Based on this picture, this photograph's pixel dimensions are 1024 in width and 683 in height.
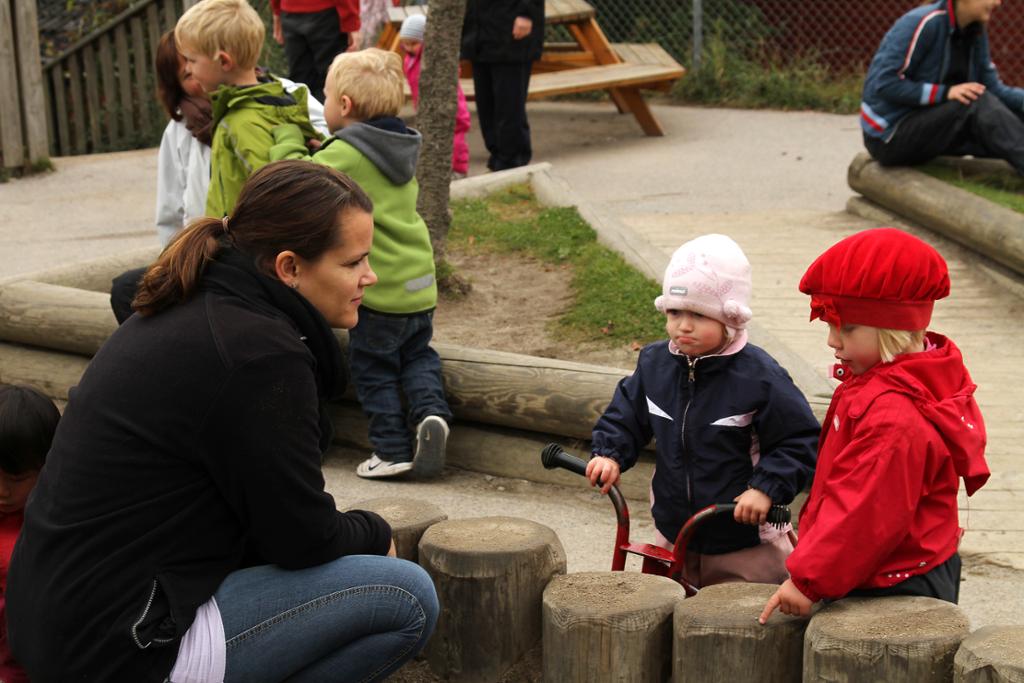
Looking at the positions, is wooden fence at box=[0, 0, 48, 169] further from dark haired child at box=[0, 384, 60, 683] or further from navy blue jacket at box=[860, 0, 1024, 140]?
dark haired child at box=[0, 384, 60, 683]

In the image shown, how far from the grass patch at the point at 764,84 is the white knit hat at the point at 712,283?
380 inches

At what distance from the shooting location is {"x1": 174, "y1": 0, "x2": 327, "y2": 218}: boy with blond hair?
191 inches

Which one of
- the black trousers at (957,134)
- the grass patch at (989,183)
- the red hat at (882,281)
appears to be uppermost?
the red hat at (882,281)

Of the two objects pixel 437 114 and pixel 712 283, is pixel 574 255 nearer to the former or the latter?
pixel 437 114

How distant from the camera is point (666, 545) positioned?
345 centimetres

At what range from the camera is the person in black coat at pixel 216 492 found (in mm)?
2471

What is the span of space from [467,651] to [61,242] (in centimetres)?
561

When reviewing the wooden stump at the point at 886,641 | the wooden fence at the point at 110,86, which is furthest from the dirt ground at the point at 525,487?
the wooden fence at the point at 110,86

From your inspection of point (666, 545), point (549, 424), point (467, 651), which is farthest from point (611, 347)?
point (467, 651)

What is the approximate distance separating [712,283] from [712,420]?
1.07ft

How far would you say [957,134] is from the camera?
7.61m

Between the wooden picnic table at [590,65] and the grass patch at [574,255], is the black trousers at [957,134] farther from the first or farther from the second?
the wooden picnic table at [590,65]

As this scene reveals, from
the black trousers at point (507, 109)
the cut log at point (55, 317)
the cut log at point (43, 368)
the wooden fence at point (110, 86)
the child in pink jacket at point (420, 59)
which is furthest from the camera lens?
the wooden fence at point (110, 86)

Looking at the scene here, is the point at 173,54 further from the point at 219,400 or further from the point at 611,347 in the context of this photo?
the point at 219,400
